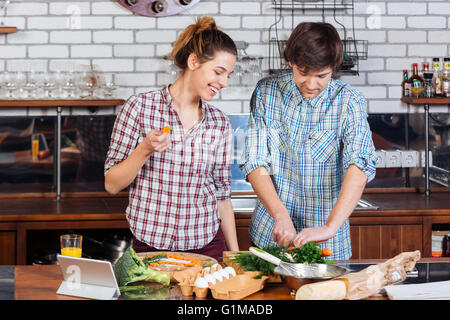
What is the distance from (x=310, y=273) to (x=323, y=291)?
17cm

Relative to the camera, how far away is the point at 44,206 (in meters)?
4.07

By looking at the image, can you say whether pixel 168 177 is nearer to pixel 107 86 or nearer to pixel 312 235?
pixel 312 235

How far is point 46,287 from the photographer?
2.12 metres

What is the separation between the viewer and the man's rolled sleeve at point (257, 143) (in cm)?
281

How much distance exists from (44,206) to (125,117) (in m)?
1.58

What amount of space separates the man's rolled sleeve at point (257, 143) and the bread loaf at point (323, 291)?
3.06 feet

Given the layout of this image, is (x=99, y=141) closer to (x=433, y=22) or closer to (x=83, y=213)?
(x=83, y=213)

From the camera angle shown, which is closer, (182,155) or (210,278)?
(210,278)

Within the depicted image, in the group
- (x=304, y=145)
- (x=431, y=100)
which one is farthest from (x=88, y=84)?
(x=431, y=100)

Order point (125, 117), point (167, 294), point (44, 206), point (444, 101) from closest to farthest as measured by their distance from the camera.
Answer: point (167, 294), point (125, 117), point (44, 206), point (444, 101)

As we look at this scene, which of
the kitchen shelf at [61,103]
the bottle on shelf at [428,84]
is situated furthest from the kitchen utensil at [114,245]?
the bottle on shelf at [428,84]

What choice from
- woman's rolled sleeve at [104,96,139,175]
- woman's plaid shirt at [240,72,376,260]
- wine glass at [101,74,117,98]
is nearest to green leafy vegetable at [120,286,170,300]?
woman's rolled sleeve at [104,96,139,175]

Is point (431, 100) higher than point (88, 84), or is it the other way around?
point (88, 84)
